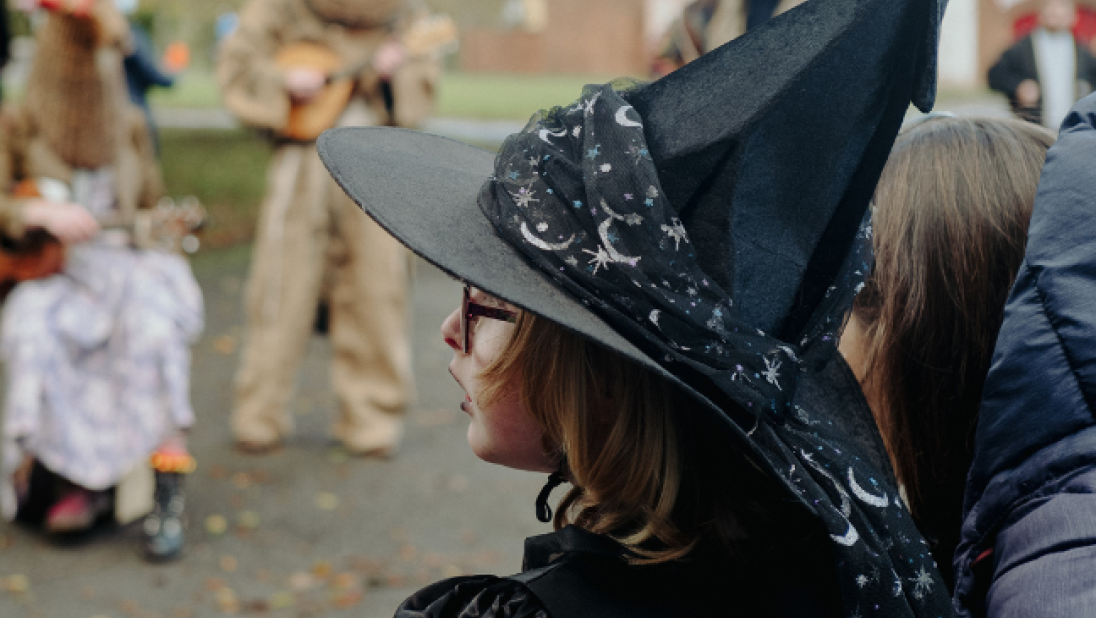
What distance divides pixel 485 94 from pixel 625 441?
24.7 metres

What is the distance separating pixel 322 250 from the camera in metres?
5.39

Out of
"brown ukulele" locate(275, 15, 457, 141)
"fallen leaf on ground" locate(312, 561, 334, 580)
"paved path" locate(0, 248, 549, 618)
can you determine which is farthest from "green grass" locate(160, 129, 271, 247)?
"fallen leaf on ground" locate(312, 561, 334, 580)

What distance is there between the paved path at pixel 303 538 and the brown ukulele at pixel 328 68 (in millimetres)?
1585

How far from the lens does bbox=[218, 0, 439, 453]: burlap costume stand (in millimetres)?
5238

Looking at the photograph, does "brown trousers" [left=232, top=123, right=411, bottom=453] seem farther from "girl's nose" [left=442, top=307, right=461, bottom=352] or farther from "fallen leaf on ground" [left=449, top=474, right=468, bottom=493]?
"girl's nose" [left=442, top=307, right=461, bottom=352]

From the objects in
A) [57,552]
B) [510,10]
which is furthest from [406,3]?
[510,10]

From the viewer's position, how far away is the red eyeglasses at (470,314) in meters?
1.40

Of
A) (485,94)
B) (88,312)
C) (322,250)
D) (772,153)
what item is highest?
(772,153)

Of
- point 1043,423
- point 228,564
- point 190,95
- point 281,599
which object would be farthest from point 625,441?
point 190,95

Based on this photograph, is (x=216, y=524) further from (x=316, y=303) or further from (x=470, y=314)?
(x=470, y=314)

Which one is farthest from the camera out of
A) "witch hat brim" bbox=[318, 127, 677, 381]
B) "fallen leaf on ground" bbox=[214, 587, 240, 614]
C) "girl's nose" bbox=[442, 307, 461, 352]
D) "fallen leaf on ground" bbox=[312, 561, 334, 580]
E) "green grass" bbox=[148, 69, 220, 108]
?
"green grass" bbox=[148, 69, 220, 108]

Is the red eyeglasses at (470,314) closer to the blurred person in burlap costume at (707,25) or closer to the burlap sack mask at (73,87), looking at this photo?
the burlap sack mask at (73,87)

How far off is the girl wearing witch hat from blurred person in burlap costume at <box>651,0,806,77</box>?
3.53 m

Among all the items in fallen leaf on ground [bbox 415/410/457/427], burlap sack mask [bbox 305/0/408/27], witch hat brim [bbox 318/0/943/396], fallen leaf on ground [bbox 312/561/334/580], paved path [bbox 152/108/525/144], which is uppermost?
witch hat brim [bbox 318/0/943/396]
